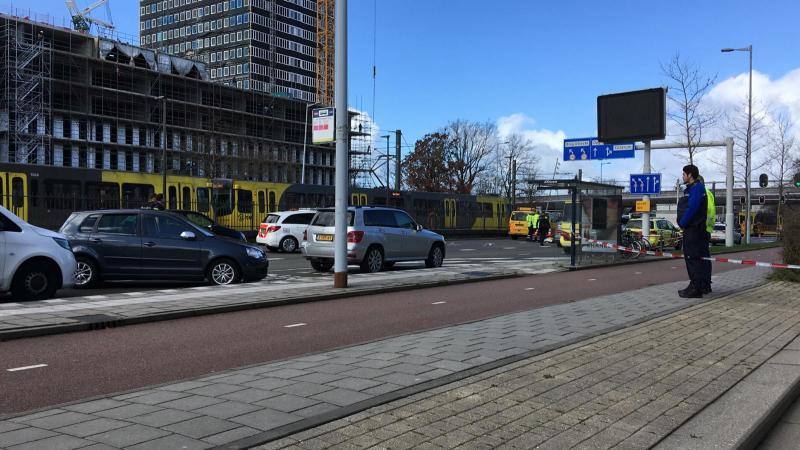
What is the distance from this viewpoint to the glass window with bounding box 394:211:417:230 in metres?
16.6

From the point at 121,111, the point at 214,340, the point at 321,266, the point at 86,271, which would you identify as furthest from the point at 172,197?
the point at 121,111

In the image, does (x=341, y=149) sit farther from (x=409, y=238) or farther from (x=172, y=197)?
(x=172, y=197)

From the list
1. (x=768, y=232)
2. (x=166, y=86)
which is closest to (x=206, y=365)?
(x=768, y=232)

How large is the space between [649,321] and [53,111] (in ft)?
248

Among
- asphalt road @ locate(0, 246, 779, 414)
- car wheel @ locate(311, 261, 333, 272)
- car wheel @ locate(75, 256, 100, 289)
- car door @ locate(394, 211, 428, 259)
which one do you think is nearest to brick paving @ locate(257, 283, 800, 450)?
asphalt road @ locate(0, 246, 779, 414)

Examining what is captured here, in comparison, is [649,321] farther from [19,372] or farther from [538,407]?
[19,372]

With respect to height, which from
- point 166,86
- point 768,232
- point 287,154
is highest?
point 166,86

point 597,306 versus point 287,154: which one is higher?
point 287,154

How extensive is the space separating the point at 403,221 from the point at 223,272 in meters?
5.59

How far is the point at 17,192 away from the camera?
2541cm

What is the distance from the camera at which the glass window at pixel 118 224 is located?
1223 centimetres

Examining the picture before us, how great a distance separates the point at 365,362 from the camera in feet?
18.5

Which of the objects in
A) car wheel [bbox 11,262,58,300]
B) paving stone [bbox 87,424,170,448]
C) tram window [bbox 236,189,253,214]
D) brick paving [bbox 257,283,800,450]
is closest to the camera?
paving stone [bbox 87,424,170,448]

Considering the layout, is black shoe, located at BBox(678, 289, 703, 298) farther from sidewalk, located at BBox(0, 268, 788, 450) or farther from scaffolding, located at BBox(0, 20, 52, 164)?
scaffolding, located at BBox(0, 20, 52, 164)
